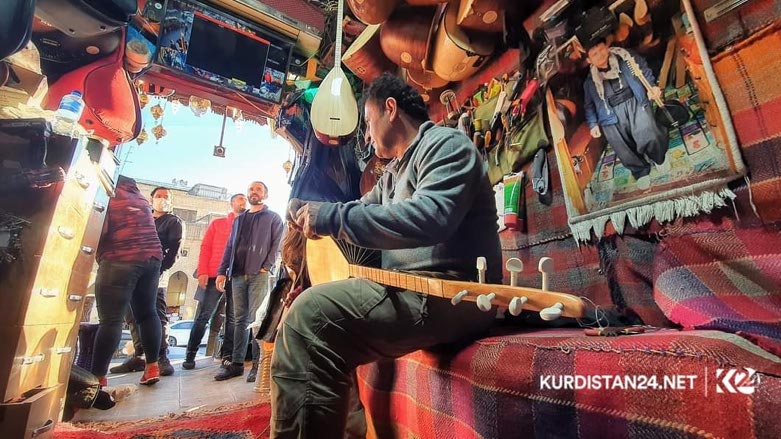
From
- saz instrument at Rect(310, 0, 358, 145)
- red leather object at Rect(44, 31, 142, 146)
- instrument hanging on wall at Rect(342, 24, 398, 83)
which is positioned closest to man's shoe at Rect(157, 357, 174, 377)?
red leather object at Rect(44, 31, 142, 146)

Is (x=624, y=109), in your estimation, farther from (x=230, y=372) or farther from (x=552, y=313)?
(x=230, y=372)

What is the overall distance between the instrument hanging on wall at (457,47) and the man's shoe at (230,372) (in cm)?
277

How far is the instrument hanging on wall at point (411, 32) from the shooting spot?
222 cm

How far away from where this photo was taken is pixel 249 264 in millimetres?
2848

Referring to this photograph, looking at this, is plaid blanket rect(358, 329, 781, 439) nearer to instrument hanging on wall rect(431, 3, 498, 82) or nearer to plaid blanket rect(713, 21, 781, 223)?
plaid blanket rect(713, 21, 781, 223)

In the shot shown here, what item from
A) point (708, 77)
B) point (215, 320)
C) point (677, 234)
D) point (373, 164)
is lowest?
point (215, 320)

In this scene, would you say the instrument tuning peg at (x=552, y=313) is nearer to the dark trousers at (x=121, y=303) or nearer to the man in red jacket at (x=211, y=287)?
the dark trousers at (x=121, y=303)

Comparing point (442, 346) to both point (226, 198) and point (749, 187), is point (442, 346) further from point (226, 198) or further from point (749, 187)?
point (226, 198)

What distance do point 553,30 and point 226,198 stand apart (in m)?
19.3

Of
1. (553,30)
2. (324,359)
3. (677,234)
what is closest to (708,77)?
(677,234)

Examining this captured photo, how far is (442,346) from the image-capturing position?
950 mm

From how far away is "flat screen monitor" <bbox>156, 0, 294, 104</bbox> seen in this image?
2777mm

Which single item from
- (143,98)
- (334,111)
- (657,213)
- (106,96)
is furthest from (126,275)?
(657,213)

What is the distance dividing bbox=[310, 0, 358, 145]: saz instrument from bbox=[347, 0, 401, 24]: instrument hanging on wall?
1.69 feet
